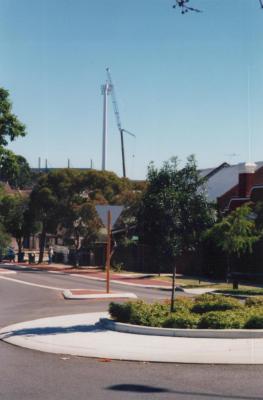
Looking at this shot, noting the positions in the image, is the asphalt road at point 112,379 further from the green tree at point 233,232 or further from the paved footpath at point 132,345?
the green tree at point 233,232

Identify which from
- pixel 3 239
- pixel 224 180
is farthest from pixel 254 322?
pixel 3 239

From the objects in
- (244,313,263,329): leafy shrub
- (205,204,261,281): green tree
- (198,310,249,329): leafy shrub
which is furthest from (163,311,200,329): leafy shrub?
(205,204,261,281): green tree

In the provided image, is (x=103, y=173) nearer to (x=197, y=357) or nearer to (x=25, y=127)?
(x=25, y=127)

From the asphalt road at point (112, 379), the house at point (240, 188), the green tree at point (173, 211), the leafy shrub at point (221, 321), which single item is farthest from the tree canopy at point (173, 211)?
the house at point (240, 188)

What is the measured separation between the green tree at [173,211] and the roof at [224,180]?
2908cm

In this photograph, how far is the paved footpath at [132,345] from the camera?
11688 millimetres

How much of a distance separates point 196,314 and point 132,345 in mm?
2961

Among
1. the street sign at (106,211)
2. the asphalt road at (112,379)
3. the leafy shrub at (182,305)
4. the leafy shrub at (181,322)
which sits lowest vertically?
the asphalt road at (112,379)

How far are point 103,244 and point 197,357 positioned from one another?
40.4 m

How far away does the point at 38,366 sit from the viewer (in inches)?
438

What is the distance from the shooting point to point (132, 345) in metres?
12.8

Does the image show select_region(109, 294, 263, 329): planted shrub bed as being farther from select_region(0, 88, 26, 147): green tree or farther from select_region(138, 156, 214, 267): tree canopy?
select_region(0, 88, 26, 147): green tree

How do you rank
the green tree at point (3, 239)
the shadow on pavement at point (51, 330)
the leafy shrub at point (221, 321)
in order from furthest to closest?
the green tree at point (3, 239) < the shadow on pavement at point (51, 330) < the leafy shrub at point (221, 321)

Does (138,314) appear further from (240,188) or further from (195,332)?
(240,188)
